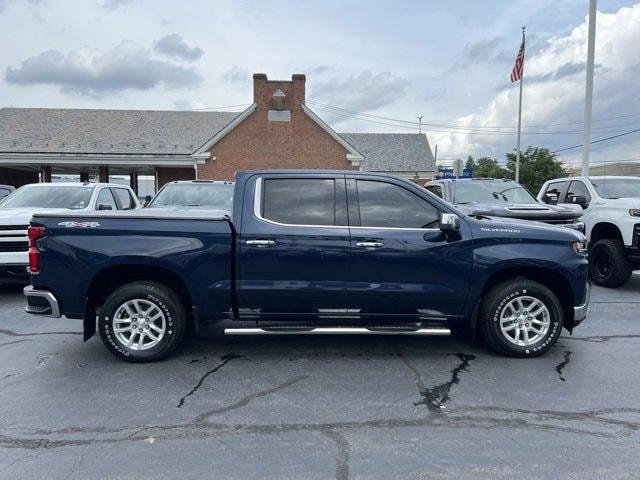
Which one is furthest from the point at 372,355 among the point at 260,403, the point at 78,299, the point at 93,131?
the point at 93,131

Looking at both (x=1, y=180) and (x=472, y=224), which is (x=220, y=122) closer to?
(x=1, y=180)

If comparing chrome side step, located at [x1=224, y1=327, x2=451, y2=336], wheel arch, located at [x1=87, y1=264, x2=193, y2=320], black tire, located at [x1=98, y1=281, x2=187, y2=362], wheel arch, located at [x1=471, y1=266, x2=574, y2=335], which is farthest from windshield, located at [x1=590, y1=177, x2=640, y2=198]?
black tire, located at [x1=98, y1=281, x2=187, y2=362]

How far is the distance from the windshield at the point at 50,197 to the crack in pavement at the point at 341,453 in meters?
7.68

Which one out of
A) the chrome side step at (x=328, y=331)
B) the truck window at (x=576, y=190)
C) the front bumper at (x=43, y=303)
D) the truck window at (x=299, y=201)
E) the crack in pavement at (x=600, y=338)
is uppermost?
the truck window at (x=576, y=190)

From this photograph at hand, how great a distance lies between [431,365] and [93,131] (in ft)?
88.6

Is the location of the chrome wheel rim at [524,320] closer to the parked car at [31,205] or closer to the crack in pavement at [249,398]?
the crack in pavement at [249,398]

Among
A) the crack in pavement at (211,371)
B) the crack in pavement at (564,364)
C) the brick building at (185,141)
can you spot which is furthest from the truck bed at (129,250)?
the brick building at (185,141)

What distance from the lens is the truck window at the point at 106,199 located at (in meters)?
9.88

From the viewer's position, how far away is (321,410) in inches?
158

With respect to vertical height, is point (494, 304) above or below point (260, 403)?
above

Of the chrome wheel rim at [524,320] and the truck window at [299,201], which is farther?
the chrome wheel rim at [524,320]

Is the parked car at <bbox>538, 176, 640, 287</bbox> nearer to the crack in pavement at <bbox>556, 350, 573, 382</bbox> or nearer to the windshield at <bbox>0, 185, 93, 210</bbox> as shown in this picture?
the crack in pavement at <bbox>556, 350, 573, 382</bbox>

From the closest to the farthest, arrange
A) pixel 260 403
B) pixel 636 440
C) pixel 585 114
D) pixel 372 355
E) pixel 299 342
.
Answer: pixel 636 440, pixel 260 403, pixel 372 355, pixel 299 342, pixel 585 114

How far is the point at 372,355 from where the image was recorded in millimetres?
5367
